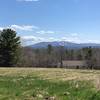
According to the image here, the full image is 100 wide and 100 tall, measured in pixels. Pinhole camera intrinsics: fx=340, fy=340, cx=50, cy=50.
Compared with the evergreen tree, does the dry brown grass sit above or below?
below

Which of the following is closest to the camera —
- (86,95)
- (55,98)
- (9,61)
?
(55,98)

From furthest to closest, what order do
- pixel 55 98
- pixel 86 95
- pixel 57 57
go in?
pixel 57 57
pixel 86 95
pixel 55 98

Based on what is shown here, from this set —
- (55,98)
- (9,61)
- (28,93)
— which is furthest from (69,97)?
(9,61)

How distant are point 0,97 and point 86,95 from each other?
4.12 m

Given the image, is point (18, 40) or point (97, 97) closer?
point (97, 97)

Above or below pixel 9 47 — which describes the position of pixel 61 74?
below

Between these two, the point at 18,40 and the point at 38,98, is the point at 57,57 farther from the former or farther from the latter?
the point at 38,98

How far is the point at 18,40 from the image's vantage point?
69250 millimetres

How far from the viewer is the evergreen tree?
2621 inches

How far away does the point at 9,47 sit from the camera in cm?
6769

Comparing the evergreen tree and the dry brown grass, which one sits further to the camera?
the evergreen tree

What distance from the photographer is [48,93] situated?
16625 mm

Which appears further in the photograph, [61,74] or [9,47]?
[9,47]

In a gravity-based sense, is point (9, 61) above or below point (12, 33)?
below
